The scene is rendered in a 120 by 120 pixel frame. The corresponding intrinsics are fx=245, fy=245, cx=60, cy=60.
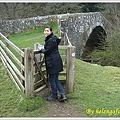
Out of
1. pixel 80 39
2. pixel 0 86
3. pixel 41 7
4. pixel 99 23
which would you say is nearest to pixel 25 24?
pixel 80 39

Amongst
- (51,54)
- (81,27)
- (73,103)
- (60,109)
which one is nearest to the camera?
(60,109)

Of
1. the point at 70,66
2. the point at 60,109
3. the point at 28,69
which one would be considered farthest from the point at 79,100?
the point at 28,69

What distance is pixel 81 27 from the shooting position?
1711cm

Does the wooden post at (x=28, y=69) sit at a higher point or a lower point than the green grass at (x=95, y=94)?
higher

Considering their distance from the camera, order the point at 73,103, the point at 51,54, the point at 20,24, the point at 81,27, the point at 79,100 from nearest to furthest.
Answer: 1. the point at 51,54
2. the point at 73,103
3. the point at 79,100
4. the point at 81,27
5. the point at 20,24

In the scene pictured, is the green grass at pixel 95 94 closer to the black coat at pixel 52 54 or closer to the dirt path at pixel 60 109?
the dirt path at pixel 60 109

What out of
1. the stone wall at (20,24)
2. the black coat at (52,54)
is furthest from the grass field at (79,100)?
the stone wall at (20,24)

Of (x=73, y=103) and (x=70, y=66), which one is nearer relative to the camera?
(x=73, y=103)

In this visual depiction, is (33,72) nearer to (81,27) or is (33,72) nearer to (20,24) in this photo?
(81,27)

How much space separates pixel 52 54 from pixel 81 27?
12518 millimetres

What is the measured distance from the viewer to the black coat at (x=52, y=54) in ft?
15.8

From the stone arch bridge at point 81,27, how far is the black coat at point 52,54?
866cm

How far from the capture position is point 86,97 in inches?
213

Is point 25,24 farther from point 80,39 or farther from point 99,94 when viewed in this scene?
point 99,94
